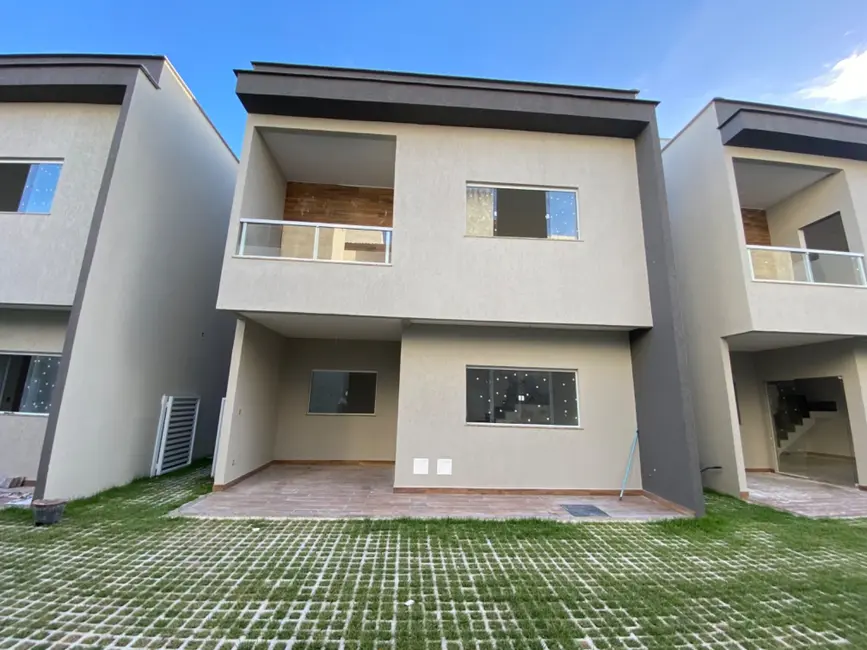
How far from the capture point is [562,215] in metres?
6.82

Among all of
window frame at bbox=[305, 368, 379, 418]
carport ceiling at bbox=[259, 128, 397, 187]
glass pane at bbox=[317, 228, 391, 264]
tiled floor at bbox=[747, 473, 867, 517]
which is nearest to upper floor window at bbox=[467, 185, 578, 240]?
glass pane at bbox=[317, 228, 391, 264]

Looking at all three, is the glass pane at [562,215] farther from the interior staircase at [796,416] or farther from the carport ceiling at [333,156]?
the interior staircase at [796,416]

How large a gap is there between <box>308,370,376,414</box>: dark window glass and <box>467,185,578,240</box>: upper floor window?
14.4ft

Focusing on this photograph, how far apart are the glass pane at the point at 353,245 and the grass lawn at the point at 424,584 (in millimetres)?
3945

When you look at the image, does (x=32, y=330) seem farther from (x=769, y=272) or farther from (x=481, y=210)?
(x=769, y=272)

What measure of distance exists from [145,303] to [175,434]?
2.82 meters

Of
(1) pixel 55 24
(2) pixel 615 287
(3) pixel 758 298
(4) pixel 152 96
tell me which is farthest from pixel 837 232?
(1) pixel 55 24

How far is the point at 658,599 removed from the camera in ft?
10.4

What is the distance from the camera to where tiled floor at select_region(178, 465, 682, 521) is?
5.21 metres

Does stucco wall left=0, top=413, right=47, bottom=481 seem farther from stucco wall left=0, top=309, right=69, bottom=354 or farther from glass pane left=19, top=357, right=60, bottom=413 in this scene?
stucco wall left=0, top=309, right=69, bottom=354

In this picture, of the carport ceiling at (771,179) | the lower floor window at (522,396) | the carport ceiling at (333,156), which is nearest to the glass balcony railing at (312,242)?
the carport ceiling at (333,156)

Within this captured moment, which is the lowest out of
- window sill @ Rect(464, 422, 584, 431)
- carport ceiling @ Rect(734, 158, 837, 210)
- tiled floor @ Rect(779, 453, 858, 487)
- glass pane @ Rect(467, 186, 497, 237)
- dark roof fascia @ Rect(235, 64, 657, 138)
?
tiled floor @ Rect(779, 453, 858, 487)

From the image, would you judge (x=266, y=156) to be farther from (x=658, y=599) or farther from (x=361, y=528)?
(x=658, y=599)

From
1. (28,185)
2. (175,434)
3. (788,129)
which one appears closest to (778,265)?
(788,129)
